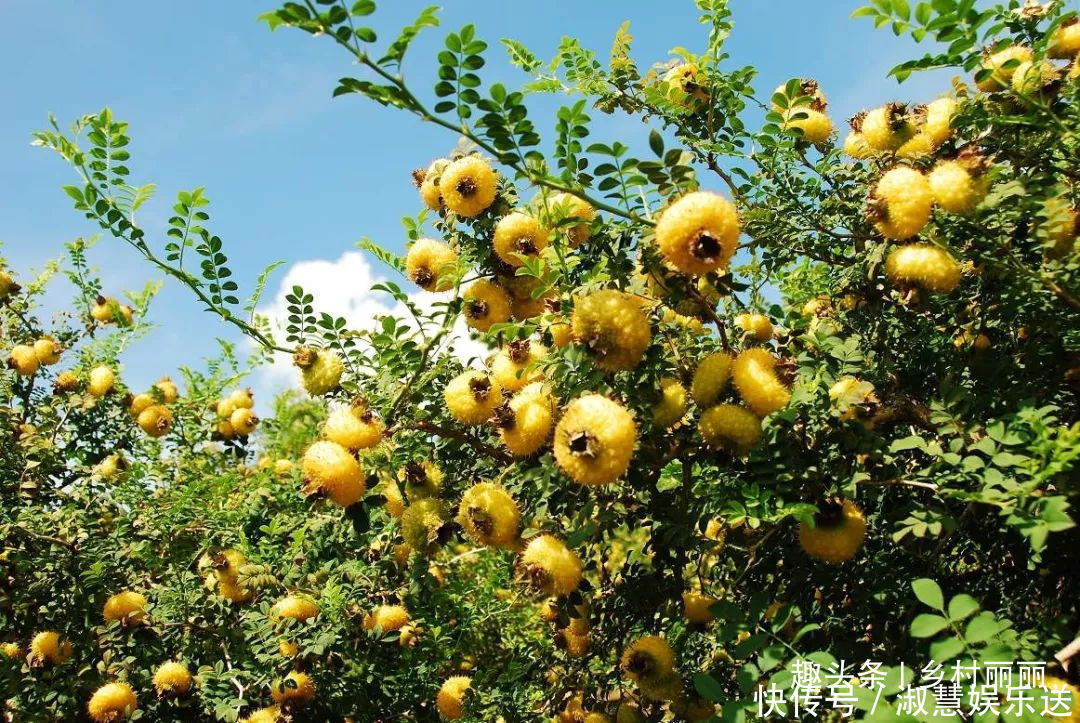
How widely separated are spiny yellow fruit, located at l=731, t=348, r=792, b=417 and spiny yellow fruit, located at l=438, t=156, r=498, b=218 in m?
1.02

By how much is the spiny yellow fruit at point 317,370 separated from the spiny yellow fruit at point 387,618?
3.58ft

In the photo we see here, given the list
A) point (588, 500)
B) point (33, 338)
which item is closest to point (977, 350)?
point (588, 500)

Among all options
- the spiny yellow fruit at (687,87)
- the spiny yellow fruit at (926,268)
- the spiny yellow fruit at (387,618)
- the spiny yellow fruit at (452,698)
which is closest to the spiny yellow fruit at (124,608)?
the spiny yellow fruit at (387,618)

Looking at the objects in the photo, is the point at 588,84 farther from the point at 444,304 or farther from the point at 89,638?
the point at 89,638

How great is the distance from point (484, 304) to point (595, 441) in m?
0.88

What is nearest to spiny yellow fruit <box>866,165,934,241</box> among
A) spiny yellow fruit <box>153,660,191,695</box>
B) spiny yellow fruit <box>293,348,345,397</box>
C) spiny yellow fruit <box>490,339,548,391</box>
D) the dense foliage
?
the dense foliage

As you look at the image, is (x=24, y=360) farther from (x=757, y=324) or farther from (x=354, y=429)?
(x=757, y=324)

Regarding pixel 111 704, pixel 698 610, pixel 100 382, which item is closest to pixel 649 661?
pixel 698 610

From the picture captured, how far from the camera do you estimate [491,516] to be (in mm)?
2342

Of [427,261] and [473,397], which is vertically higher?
[427,261]

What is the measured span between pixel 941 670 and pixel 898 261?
1.09m

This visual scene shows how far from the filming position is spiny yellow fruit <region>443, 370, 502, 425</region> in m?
2.37

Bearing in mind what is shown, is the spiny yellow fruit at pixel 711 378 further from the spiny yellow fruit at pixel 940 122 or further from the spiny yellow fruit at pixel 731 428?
the spiny yellow fruit at pixel 940 122

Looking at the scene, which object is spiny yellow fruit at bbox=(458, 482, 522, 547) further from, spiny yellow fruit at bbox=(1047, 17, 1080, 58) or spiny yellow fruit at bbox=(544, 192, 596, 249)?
spiny yellow fruit at bbox=(1047, 17, 1080, 58)
